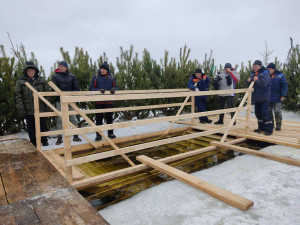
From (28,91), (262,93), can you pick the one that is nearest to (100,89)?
(28,91)

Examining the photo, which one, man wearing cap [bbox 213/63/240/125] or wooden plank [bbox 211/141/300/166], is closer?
wooden plank [bbox 211/141/300/166]

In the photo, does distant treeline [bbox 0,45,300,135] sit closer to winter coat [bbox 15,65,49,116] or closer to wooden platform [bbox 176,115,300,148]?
winter coat [bbox 15,65,49,116]

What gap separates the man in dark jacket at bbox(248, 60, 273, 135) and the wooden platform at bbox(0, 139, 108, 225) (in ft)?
14.3

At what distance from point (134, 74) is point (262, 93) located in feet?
13.6

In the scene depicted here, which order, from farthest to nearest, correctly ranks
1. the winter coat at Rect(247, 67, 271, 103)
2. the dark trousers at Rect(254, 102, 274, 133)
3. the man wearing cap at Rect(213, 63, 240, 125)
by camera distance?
1. the man wearing cap at Rect(213, 63, 240, 125)
2. the dark trousers at Rect(254, 102, 274, 133)
3. the winter coat at Rect(247, 67, 271, 103)

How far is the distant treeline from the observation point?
5562mm

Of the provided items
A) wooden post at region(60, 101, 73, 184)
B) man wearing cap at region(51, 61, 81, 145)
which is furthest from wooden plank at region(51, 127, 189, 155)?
wooden post at region(60, 101, 73, 184)

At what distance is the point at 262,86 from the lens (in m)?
4.82

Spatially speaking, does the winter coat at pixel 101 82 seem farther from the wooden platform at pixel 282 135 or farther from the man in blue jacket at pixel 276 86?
the man in blue jacket at pixel 276 86

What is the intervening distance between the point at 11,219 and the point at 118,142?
A: 324 centimetres

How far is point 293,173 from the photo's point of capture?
300 centimetres

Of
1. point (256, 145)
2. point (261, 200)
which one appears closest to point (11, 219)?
point (261, 200)

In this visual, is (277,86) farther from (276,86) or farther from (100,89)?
(100,89)

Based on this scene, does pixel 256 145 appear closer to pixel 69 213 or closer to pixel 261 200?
pixel 261 200
